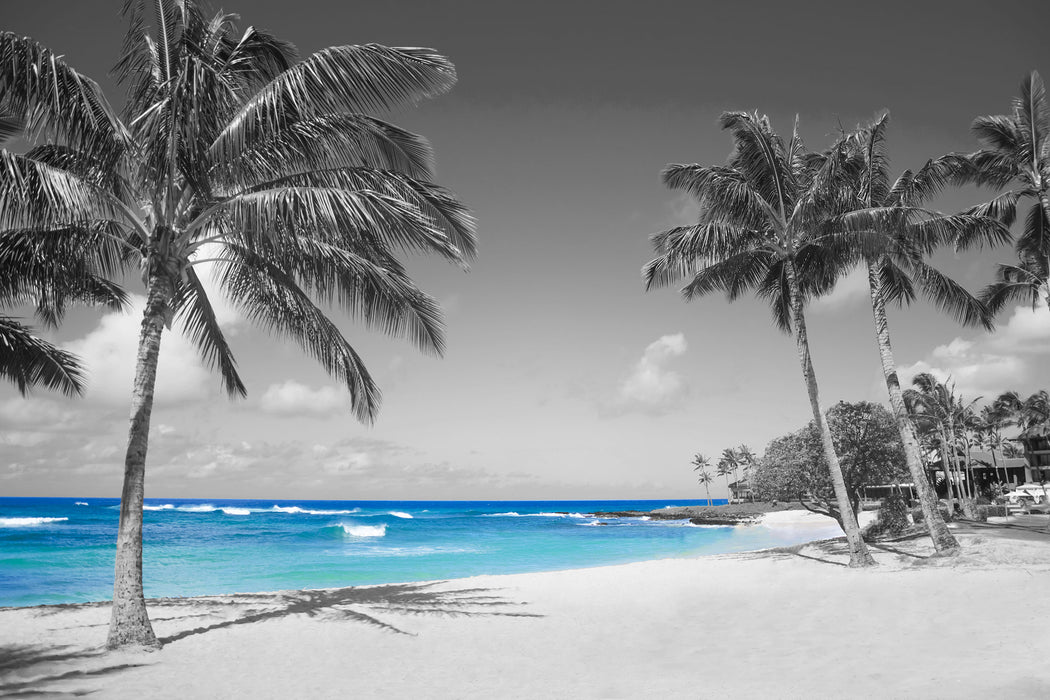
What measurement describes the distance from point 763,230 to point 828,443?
17.6 feet

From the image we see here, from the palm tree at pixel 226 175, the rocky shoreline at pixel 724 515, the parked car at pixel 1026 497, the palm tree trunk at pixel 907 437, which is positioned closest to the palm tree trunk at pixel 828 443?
the palm tree trunk at pixel 907 437

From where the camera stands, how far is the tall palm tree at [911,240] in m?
Answer: 13.7

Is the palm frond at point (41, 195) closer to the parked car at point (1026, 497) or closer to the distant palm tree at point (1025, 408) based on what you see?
the parked car at point (1026, 497)

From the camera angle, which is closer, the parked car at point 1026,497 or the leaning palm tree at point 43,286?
the leaning palm tree at point 43,286

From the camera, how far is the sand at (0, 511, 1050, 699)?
6.00 metres

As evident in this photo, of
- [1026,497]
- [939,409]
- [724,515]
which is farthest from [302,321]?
[724,515]

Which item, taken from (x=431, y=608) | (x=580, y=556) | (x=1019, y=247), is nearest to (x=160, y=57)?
(x=431, y=608)

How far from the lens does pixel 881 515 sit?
20.2 meters

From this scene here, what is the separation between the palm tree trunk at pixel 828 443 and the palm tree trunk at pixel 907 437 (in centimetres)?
152

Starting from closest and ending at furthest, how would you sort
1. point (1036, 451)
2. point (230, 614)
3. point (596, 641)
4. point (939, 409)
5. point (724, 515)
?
point (596, 641), point (230, 614), point (939, 409), point (1036, 451), point (724, 515)

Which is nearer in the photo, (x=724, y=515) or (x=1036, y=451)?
(x=1036, y=451)

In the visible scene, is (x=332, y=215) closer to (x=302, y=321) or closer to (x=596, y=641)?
(x=302, y=321)

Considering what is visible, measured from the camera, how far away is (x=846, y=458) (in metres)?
18.5

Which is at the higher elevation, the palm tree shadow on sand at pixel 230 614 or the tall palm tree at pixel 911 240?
the tall palm tree at pixel 911 240
